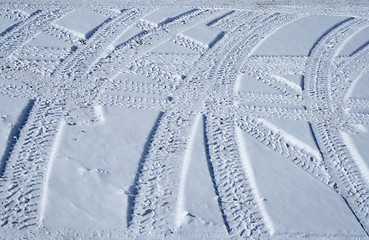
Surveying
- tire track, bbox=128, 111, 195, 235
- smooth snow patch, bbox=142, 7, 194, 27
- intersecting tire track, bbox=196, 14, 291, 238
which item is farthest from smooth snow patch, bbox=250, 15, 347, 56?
tire track, bbox=128, 111, 195, 235

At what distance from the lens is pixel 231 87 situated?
3.51 metres

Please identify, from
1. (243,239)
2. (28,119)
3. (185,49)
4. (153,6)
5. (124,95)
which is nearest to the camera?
(243,239)

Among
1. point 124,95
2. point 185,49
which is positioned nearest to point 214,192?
point 124,95

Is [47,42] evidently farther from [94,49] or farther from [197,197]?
[197,197]

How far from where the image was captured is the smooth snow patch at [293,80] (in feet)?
11.7

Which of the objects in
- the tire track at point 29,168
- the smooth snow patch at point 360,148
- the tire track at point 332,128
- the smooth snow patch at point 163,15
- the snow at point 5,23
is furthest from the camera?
the smooth snow patch at point 163,15

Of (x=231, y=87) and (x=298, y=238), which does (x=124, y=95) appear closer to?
(x=231, y=87)

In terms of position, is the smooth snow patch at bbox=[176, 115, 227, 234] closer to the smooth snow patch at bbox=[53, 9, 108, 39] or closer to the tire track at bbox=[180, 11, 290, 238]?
the tire track at bbox=[180, 11, 290, 238]

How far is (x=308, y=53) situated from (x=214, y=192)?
199 centimetres

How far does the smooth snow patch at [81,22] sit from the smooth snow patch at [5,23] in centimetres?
37

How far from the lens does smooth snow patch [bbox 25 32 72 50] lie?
3.85 m

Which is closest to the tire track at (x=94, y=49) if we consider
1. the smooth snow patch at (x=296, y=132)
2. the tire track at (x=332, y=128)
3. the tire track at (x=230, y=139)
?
the tire track at (x=230, y=139)

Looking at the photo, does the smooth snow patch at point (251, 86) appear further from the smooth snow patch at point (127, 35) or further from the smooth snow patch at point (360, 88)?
the smooth snow patch at point (127, 35)

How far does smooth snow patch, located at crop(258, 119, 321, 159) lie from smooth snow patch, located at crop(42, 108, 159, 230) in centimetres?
79
